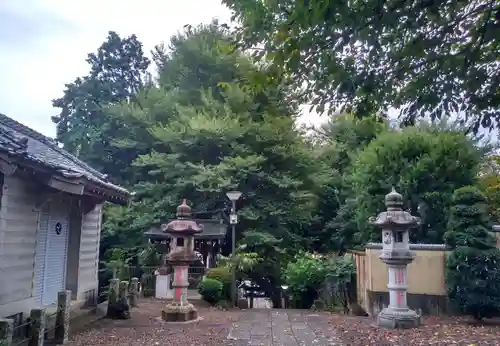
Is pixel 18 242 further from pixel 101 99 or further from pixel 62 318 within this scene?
pixel 101 99

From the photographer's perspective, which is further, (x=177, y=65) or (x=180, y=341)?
(x=177, y=65)

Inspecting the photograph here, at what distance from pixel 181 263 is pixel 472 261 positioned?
655cm

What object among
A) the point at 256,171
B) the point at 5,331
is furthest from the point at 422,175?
the point at 5,331

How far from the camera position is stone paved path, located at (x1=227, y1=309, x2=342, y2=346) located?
763cm

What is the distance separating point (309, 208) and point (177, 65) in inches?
338

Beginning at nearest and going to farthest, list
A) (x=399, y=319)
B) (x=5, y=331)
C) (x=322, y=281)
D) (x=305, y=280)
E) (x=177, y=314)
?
(x=5, y=331), (x=399, y=319), (x=177, y=314), (x=322, y=281), (x=305, y=280)

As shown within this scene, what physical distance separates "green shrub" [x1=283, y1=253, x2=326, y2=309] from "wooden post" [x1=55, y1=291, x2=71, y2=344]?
26.7ft

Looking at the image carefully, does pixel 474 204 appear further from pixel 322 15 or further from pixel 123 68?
pixel 123 68

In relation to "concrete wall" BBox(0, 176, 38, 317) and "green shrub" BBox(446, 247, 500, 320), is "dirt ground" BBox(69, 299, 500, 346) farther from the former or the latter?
"concrete wall" BBox(0, 176, 38, 317)

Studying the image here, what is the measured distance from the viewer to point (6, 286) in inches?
252

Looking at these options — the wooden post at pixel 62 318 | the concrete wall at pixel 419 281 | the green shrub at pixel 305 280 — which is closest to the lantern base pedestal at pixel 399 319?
the concrete wall at pixel 419 281

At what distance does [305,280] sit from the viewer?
13398 mm

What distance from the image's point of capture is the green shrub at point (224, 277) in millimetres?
13266

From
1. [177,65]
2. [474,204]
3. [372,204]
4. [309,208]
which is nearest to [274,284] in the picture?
[309,208]
